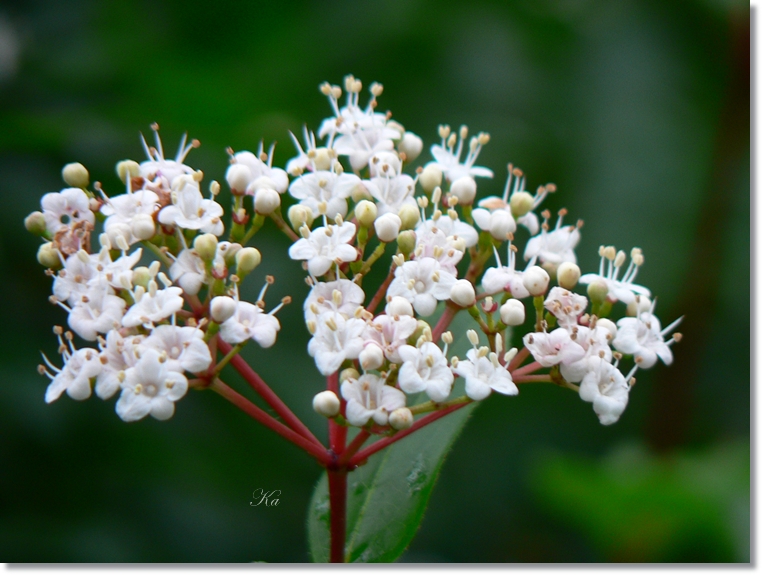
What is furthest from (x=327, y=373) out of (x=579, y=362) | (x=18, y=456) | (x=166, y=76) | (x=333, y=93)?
(x=166, y=76)

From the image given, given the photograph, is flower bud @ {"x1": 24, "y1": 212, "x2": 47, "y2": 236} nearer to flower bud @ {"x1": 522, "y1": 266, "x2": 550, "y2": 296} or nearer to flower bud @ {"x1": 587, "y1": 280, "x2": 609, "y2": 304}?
flower bud @ {"x1": 522, "y1": 266, "x2": 550, "y2": 296}

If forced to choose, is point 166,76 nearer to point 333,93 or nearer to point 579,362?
point 333,93

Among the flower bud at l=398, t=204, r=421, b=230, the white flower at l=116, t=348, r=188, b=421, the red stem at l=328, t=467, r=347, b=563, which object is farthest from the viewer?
the flower bud at l=398, t=204, r=421, b=230

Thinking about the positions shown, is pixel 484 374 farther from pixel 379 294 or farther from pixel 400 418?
pixel 379 294

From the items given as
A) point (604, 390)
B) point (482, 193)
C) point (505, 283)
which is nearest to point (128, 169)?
point (505, 283)

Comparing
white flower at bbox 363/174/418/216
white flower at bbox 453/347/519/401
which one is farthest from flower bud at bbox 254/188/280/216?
white flower at bbox 453/347/519/401

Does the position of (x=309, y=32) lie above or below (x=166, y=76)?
above

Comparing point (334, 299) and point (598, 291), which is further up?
point (598, 291)
